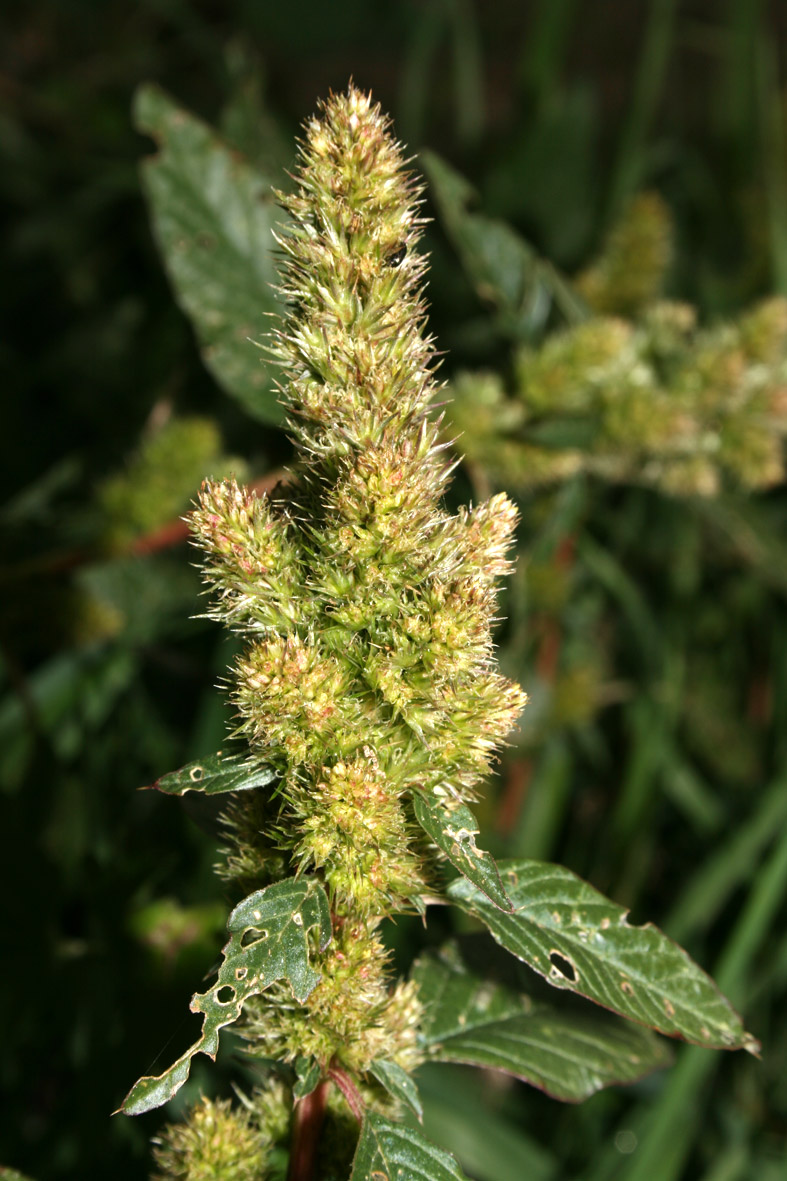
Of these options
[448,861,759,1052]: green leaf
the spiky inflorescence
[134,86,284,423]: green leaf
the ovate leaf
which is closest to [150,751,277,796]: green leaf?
the spiky inflorescence

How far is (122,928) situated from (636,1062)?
61cm

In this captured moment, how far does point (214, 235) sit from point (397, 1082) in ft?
3.54

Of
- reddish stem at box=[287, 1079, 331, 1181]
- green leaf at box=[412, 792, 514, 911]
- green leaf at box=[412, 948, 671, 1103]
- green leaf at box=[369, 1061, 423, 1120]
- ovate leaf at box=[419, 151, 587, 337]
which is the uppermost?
ovate leaf at box=[419, 151, 587, 337]

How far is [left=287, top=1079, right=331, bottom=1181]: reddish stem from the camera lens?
0.63 meters

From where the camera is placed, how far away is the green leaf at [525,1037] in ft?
2.49

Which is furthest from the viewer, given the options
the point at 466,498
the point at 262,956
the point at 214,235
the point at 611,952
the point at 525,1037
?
the point at 466,498

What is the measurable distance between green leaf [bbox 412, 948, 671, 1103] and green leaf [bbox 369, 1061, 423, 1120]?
9cm

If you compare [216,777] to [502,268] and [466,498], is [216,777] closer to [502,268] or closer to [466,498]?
[466,498]

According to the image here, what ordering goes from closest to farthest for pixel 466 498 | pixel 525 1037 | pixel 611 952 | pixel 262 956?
pixel 262 956 → pixel 611 952 → pixel 525 1037 → pixel 466 498

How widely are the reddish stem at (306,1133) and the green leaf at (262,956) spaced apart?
4.5 inches

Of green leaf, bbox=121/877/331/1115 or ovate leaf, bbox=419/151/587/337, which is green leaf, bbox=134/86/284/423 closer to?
ovate leaf, bbox=419/151/587/337

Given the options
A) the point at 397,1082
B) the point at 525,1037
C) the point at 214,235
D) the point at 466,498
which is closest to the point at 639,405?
the point at 466,498

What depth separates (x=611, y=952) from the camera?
27.0 inches

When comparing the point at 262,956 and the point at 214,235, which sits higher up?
the point at 214,235
